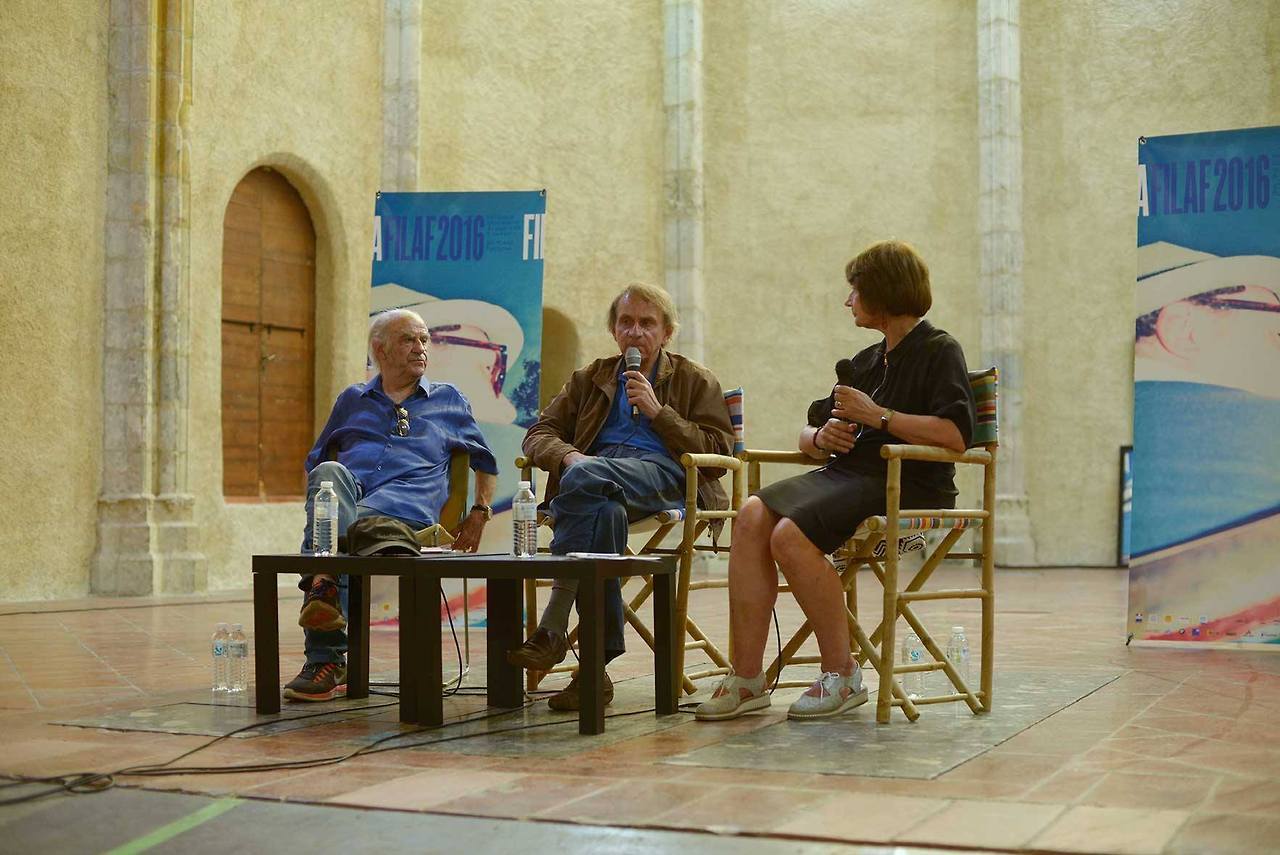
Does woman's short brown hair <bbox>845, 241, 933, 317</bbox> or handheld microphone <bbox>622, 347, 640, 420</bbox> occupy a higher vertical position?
woman's short brown hair <bbox>845, 241, 933, 317</bbox>

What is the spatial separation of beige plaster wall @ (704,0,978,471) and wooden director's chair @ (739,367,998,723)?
8.60 meters

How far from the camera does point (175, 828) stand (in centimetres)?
247

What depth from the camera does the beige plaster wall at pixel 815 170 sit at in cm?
1271

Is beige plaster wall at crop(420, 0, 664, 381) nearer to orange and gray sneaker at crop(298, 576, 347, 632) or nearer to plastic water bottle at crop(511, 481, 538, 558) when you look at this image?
orange and gray sneaker at crop(298, 576, 347, 632)

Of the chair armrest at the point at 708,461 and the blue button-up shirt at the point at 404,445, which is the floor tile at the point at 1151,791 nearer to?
the chair armrest at the point at 708,461

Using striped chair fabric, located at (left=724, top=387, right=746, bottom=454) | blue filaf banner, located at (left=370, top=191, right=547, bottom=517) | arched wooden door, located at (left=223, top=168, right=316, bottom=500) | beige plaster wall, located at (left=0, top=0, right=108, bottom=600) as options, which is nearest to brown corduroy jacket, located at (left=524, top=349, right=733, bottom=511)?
striped chair fabric, located at (left=724, top=387, right=746, bottom=454)

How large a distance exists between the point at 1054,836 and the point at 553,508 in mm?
1979

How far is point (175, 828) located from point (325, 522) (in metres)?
1.56

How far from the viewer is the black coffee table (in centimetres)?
351

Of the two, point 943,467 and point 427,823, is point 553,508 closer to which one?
point 943,467

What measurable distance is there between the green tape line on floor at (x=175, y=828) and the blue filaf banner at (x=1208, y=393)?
3842 mm

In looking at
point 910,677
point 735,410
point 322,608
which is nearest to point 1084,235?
point 910,677

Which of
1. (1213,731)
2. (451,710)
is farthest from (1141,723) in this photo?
(451,710)

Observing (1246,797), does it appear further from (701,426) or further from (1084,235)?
(1084,235)
